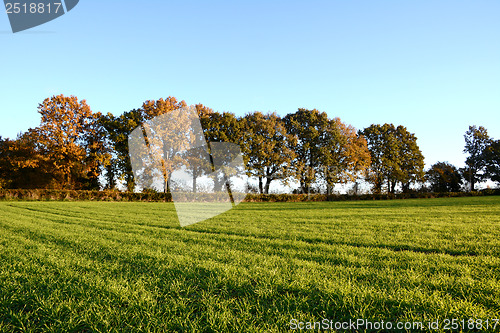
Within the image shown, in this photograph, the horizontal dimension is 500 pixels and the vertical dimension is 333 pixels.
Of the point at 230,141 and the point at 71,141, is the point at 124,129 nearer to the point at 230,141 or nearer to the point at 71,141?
the point at 71,141

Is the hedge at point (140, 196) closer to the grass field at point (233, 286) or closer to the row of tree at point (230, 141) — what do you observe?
the row of tree at point (230, 141)

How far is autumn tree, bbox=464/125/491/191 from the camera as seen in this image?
176 feet

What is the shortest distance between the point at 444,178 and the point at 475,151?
11.8m

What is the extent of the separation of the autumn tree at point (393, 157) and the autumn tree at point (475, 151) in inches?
476

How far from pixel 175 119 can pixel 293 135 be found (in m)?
18.4

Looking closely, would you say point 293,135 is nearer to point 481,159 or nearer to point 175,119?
point 175,119

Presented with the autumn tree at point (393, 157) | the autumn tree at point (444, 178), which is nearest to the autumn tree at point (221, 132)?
the autumn tree at point (393, 157)

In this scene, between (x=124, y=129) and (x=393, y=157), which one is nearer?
(x=124, y=129)

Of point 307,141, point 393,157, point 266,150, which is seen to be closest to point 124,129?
point 266,150

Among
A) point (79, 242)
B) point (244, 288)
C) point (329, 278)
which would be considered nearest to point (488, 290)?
point (329, 278)

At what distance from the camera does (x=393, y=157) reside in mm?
49531

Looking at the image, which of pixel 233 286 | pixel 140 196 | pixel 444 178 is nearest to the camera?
pixel 233 286

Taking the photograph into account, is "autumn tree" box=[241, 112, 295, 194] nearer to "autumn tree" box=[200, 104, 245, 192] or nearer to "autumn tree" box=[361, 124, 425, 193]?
"autumn tree" box=[200, 104, 245, 192]

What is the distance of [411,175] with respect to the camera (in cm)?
5025
